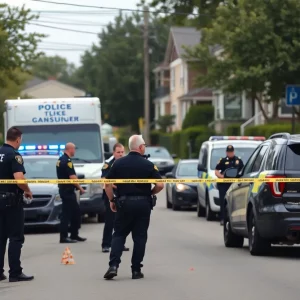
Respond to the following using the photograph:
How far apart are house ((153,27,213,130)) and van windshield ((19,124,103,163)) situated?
46409mm

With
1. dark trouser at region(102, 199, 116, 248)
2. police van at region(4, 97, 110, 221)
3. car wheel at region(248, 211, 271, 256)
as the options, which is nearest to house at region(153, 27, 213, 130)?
police van at region(4, 97, 110, 221)

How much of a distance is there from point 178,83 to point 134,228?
69099 millimetres

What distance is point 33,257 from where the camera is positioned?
1603 cm

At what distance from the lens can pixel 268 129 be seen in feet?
139

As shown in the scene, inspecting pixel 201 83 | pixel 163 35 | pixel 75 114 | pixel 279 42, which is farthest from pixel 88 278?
→ pixel 163 35

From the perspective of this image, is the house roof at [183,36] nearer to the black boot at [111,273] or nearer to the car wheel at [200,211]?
the car wheel at [200,211]

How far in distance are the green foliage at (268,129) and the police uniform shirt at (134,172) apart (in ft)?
86.7

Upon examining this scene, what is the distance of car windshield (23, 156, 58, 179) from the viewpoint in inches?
885

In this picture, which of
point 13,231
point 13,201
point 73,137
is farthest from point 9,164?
point 73,137

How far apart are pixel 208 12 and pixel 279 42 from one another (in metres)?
9.74

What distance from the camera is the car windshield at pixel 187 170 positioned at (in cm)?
2956

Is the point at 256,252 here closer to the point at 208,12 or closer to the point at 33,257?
the point at 33,257

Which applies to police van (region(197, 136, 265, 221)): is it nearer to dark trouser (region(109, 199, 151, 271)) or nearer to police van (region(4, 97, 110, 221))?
police van (region(4, 97, 110, 221))

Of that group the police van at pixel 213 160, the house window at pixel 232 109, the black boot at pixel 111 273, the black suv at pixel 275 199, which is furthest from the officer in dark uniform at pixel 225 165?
the house window at pixel 232 109
